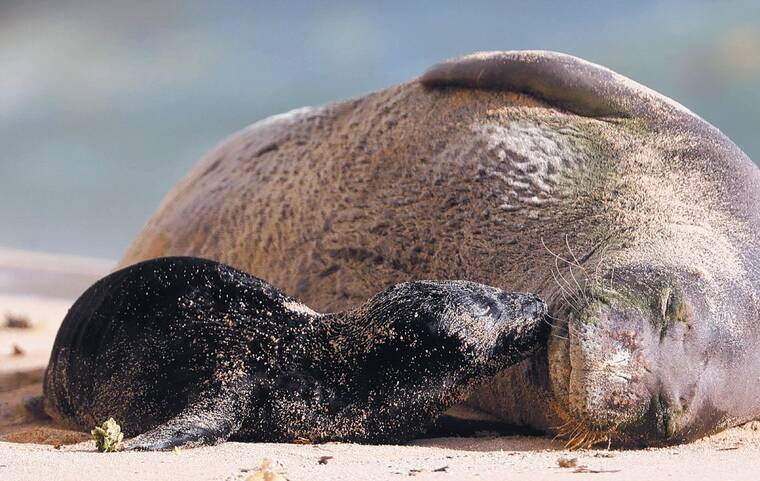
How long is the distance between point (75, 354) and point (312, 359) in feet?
3.93

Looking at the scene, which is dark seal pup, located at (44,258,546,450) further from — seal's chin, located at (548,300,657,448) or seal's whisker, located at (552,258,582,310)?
seal's chin, located at (548,300,657,448)

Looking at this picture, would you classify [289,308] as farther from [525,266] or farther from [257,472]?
[257,472]

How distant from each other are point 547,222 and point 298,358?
1387 millimetres

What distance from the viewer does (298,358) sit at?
177 inches

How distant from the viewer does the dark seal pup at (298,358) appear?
4336 millimetres

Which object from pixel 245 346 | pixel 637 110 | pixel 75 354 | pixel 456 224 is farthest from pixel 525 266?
pixel 75 354

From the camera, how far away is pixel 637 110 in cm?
548

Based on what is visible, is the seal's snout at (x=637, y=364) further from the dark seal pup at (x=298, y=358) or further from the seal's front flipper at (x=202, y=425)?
the seal's front flipper at (x=202, y=425)

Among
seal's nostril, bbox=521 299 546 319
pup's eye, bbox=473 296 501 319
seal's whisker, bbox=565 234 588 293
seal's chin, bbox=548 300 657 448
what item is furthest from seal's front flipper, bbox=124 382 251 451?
seal's whisker, bbox=565 234 588 293

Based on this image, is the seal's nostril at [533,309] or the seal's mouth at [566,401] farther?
the seal's nostril at [533,309]

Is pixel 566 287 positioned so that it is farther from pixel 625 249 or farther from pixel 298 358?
pixel 298 358

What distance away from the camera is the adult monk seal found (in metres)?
4.20

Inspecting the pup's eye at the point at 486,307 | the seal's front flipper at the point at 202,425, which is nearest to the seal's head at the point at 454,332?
the pup's eye at the point at 486,307

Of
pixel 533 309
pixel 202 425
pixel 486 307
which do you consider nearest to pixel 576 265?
pixel 533 309
